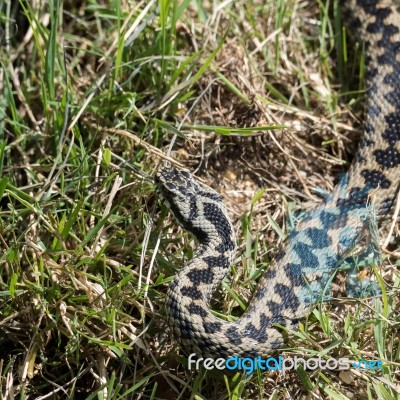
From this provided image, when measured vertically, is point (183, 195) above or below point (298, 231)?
above

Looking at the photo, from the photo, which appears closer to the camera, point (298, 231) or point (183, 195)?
point (183, 195)

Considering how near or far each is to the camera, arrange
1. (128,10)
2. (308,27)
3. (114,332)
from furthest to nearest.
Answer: (308,27) → (128,10) → (114,332)

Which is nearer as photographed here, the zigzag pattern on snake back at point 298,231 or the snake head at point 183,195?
the zigzag pattern on snake back at point 298,231

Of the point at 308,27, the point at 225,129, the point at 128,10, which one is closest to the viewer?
the point at 225,129

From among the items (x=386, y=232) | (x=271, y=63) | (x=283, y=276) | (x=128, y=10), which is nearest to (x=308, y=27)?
(x=271, y=63)

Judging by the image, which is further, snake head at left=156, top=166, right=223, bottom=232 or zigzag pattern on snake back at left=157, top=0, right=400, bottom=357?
snake head at left=156, top=166, right=223, bottom=232

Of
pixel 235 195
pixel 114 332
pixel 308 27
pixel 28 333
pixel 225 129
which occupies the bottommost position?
pixel 28 333

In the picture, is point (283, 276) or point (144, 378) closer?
point (144, 378)

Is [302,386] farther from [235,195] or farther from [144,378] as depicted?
[235,195]
